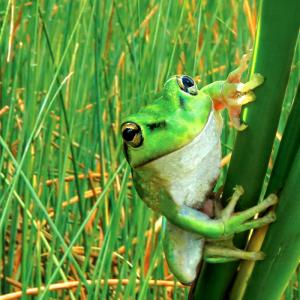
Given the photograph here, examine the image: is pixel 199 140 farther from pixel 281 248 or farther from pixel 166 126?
pixel 281 248

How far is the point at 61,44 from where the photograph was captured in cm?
139

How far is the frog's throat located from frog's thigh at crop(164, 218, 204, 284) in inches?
1.6

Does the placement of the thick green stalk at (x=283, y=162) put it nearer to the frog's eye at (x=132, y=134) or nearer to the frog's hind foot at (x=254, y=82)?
the frog's hind foot at (x=254, y=82)

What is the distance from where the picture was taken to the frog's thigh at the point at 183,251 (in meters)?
0.69

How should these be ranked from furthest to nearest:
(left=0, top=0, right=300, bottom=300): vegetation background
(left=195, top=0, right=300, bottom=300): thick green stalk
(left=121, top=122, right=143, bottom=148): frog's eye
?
(left=0, top=0, right=300, bottom=300): vegetation background, (left=121, top=122, right=143, bottom=148): frog's eye, (left=195, top=0, right=300, bottom=300): thick green stalk

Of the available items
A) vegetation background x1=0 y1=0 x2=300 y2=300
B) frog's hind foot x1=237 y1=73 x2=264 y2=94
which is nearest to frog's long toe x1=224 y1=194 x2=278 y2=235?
frog's hind foot x1=237 y1=73 x2=264 y2=94

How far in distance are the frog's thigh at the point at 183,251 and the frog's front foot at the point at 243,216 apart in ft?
0.23

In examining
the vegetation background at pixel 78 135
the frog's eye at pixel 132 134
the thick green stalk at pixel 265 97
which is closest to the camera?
the thick green stalk at pixel 265 97

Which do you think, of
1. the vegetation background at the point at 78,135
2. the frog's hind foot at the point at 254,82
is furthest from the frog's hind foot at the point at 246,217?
the vegetation background at the point at 78,135

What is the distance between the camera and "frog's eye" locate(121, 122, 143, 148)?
25.5 inches

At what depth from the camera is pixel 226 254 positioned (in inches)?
24.5

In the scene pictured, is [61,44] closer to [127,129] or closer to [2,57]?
[2,57]

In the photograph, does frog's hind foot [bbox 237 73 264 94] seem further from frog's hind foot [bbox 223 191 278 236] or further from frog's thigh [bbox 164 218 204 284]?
frog's thigh [bbox 164 218 204 284]

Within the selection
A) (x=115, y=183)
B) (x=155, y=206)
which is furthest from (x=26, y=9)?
(x=155, y=206)
